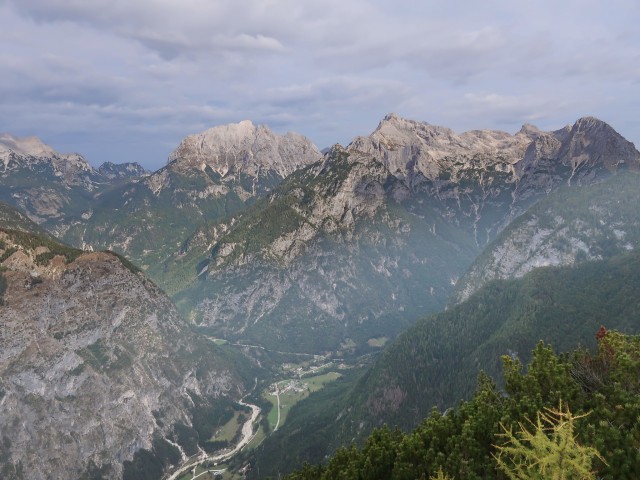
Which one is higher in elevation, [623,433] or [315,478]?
[623,433]

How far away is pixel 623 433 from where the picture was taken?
54625mm

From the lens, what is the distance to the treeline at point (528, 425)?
52.6 metres

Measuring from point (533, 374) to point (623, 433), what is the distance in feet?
66.8

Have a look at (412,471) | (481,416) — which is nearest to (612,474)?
(481,416)

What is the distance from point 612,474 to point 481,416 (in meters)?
22.5

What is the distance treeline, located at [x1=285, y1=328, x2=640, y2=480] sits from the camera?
5259 cm

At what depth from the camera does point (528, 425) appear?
64.3 meters

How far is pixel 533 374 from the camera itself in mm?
74938

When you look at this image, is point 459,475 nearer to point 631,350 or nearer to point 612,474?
point 612,474

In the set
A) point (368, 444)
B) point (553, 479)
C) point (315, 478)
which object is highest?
point (553, 479)

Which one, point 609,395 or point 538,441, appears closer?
point 538,441

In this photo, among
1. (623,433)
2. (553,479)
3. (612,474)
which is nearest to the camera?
(553,479)

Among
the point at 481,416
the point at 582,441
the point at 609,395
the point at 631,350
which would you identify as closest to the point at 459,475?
the point at 481,416

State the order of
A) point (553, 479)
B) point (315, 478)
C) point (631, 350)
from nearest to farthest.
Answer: point (553, 479), point (631, 350), point (315, 478)
